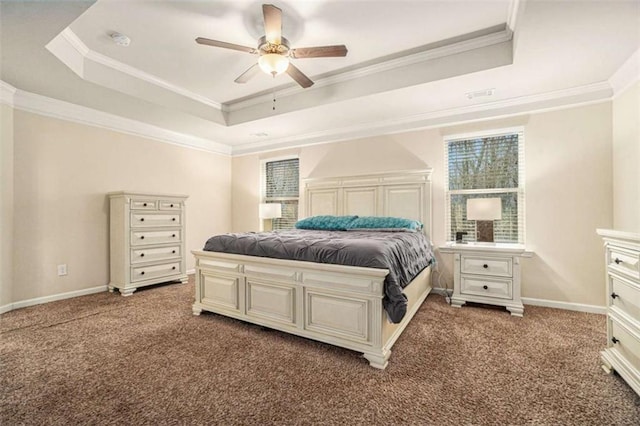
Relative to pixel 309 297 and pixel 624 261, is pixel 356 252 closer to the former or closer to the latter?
pixel 309 297

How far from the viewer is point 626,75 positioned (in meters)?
2.61

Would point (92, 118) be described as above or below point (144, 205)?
above

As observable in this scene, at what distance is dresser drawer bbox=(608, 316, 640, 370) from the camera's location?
5.24ft

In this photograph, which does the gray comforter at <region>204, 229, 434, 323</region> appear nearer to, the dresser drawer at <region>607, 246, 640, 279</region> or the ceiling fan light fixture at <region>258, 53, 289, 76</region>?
the dresser drawer at <region>607, 246, 640, 279</region>

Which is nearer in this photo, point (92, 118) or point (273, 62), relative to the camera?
point (273, 62)

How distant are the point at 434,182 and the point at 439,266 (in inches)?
44.1

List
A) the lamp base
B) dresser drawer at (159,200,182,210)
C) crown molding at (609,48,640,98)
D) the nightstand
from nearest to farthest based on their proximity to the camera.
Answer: crown molding at (609,48,640,98) < the nightstand < the lamp base < dresser drawer at (159,200,182,210)

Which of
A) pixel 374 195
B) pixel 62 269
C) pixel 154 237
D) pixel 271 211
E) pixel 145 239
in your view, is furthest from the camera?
pixel 271 211

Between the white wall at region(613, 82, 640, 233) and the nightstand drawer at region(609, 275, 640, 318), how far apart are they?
3.72ft

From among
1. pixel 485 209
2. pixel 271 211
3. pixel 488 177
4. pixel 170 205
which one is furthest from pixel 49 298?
pixel 488 177

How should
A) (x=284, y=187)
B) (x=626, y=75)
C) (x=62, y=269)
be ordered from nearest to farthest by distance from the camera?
1. (x=626, y=75)
2. (x=62, y=269)
3. (x=284, y=187)

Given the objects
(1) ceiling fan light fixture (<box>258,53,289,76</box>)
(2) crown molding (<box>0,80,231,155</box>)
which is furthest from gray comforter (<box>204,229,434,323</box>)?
(2) crown molding (<box>0,80,231,155</box>)

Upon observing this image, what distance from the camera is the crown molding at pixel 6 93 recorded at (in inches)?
117

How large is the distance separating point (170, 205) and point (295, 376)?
331 cm
